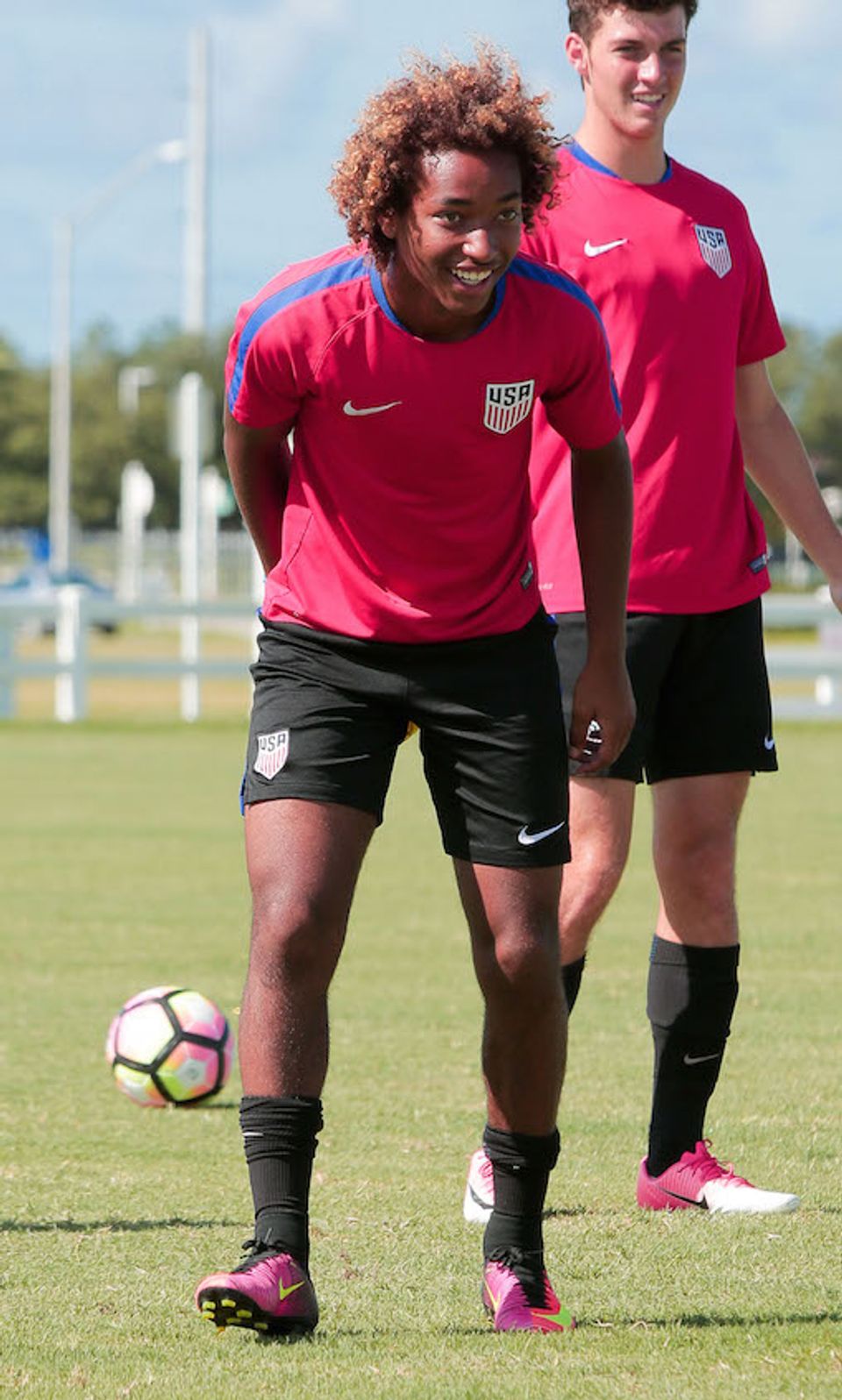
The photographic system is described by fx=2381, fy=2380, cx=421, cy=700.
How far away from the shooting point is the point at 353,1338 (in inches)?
172

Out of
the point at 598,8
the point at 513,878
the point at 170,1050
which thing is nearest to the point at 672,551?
the point at 598,8

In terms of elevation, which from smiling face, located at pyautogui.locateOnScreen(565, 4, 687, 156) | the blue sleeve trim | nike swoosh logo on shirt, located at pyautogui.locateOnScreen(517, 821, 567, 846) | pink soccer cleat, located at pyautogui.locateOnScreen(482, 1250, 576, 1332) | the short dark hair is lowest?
pink soccer cleat, located at pyautogui.locateOnScreen(482, 1250, 576, 1332)

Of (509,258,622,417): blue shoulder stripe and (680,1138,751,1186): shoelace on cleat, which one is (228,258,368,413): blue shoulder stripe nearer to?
(509,258,622,417): blue shoulder stripe

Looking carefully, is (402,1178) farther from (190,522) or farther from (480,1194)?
(190,522)

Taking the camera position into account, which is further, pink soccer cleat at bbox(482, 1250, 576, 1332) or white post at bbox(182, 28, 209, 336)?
white post at bbox(182, 28, 209, 336)

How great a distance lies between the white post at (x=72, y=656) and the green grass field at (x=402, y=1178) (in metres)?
13.0

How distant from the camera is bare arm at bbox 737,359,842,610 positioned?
5.85 metres

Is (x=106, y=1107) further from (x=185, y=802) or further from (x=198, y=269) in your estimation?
(x=198, y=269)

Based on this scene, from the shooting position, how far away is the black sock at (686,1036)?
568cm

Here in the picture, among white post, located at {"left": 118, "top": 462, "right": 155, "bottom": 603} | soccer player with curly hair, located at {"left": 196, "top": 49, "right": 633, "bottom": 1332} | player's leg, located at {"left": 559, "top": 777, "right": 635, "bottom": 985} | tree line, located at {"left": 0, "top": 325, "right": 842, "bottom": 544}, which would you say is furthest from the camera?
tree line, located at {"left": 0, "top": 325, "right": 842, "bottom": 544}

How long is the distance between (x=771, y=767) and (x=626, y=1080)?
185cm

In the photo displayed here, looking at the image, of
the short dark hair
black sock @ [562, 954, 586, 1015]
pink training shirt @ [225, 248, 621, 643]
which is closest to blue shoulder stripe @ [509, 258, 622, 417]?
pink training shirt @ [225, 248, 621, 643]

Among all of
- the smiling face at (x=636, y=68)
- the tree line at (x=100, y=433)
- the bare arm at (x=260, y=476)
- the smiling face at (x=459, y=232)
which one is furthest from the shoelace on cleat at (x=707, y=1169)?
the tree line at (x=100, y=433)

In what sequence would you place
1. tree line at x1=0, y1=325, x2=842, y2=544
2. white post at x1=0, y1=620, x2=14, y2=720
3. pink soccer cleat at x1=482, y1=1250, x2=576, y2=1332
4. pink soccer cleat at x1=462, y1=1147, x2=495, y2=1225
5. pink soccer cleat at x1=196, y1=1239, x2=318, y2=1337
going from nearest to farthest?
pink soccer cleat at x1=196, y1=1239, x2=318, y2=1337, pink soccer cleat at x1=482, y1=1250, x2=576, y2=1332, pink soccer cleat at x1=462, y1=1147, x2=495, y2=1225, white post at x1=0, y1=620, x2=14, y2=720, tree line at x1=0, y1=325, x2=842, y2=544
